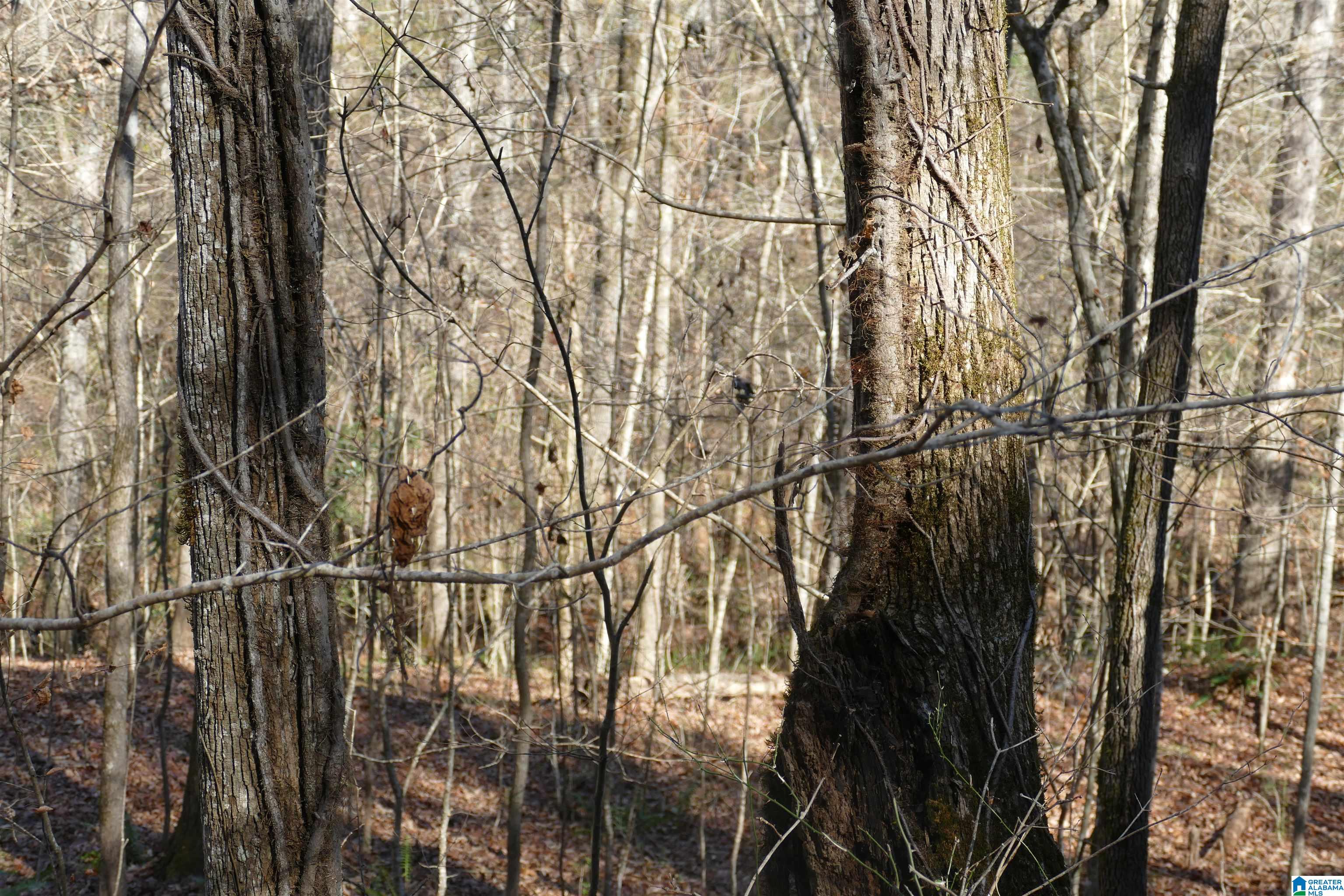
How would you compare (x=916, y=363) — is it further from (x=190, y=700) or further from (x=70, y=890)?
(x=190, y=700)

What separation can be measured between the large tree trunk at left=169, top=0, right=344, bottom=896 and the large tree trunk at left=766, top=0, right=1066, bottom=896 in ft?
4.82

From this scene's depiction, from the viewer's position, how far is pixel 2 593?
282 centimetres

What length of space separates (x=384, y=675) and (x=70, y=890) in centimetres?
249

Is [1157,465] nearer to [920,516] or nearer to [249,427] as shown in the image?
[920,516]

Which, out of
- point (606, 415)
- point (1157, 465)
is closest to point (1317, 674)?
point (1157, 465)

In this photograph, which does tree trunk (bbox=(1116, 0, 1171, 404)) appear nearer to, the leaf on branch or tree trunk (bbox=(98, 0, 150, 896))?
the leaf on branch

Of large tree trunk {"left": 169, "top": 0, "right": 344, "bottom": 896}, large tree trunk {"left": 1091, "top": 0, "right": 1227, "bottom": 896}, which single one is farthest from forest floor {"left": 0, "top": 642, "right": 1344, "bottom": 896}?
large tree trunk {"left": 169, "top": 0, "right": 344, "bottom": 896}

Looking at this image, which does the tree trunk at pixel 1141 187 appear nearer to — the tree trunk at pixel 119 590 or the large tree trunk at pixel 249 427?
the large tree trunk at pixel 249 427

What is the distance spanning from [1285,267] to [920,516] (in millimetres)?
10357

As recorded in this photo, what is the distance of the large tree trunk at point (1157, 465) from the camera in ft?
14.3

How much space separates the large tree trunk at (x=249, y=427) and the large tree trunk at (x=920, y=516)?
1.47 m

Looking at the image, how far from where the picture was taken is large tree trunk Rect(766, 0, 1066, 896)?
3.00 meters

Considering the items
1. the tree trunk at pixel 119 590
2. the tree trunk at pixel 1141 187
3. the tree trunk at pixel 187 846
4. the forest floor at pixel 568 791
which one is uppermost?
the tree trunk at pixel 1141 187

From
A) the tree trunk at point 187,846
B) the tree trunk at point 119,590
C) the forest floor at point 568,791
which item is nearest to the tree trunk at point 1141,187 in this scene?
the forest floor at point 568,791
